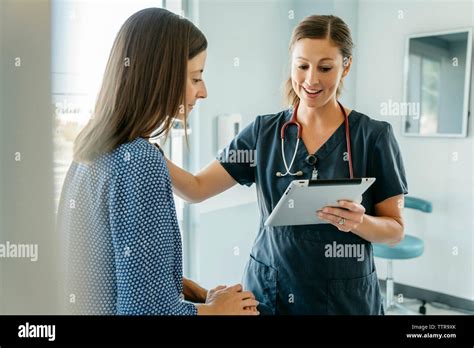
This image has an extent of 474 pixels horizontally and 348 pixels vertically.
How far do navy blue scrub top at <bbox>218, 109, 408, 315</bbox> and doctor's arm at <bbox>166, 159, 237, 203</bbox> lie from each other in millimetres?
111

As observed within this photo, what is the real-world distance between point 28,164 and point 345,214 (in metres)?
0.58

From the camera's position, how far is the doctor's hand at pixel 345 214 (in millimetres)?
751

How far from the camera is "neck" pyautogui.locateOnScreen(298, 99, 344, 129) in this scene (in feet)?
2.99

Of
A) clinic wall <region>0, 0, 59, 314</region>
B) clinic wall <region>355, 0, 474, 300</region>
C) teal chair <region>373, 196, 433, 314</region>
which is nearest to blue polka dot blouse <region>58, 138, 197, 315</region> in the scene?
clinic wall <region>0, 0, 59, 314</region>

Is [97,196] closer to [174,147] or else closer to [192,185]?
[192,185]

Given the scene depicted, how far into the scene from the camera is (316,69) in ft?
Result: 2.85

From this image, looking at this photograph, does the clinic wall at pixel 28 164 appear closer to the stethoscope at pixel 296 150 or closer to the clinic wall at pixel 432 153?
the stethoscope at pixel 296 150

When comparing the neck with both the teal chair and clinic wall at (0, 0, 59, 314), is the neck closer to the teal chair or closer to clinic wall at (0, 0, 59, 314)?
clinic wall at (0, 0, 59, 314)

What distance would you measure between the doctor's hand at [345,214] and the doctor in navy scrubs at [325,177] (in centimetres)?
6

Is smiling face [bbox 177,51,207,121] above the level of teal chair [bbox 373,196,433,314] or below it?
above

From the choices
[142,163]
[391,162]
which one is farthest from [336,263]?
→ [142,163]

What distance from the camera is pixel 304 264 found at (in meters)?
0.86

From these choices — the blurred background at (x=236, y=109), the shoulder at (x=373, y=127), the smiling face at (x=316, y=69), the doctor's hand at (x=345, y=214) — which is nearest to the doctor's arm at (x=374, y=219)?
the doctor's hand at (x=345, y=214)

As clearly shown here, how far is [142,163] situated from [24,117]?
407 mm
